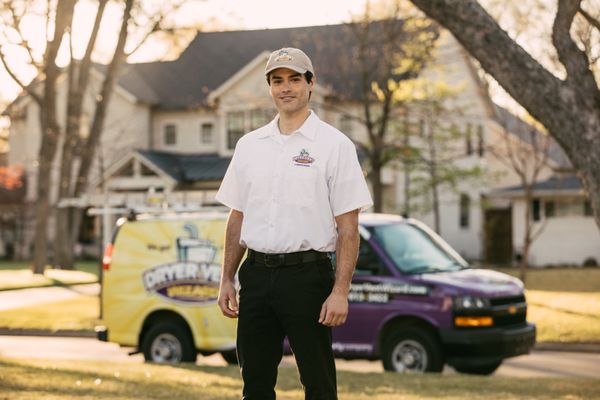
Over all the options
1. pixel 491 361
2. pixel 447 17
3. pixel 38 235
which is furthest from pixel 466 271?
pixel 38 235

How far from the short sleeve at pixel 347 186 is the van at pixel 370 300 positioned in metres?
7.07

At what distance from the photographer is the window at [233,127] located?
5006cm

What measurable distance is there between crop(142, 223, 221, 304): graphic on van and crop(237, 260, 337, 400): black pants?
316 inches

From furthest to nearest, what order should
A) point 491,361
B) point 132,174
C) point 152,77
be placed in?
point 152,77 → point 132,174 → point 491,361

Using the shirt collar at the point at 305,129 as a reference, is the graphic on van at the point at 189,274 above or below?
below

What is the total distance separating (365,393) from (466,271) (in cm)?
335

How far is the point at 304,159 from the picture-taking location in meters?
5.54

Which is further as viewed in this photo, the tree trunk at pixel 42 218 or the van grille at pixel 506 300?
the tree trunk at pixel 42 218

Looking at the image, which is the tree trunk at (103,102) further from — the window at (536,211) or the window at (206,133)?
the window at (536,211)

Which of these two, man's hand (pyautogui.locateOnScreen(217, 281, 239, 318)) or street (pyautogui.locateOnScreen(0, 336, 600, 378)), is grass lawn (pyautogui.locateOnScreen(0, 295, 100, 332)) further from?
man's hand (pyautogui.locateOnScreen(217, 281, 239, 318))

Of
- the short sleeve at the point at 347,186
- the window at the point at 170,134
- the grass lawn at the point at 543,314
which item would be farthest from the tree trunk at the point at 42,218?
the short sleeve at the point at 347,186

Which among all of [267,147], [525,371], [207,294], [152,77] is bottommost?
[525,371]

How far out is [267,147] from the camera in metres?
5.66

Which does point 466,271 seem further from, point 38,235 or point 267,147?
point 38,235
